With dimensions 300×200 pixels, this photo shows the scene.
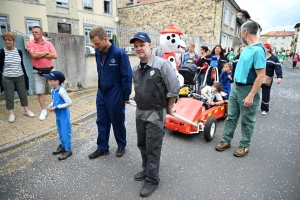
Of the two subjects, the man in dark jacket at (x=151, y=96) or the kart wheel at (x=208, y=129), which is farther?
the kart wheel at (x=208, y=129)

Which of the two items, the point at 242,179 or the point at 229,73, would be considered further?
the point at 229,73

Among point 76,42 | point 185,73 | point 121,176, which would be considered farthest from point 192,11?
point 121,176

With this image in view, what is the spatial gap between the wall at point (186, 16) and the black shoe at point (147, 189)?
1850cm

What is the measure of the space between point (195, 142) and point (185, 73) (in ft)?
6.28

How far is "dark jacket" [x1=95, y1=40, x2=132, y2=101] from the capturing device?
9.83ft

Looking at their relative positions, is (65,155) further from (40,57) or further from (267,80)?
(267,80)

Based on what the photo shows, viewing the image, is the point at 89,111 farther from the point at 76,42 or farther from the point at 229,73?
the point at 229,73

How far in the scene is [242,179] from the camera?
2.82 meters

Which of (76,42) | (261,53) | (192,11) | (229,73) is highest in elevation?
(192,11)

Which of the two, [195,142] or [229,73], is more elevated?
[229,73]

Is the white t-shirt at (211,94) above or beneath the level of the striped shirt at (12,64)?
beneath

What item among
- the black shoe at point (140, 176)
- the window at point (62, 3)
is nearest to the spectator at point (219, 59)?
the black shoe at point (140, 176)

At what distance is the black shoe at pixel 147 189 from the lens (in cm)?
248

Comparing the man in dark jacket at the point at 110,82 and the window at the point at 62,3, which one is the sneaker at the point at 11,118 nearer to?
the man in dark jacket at the point at 110,82
